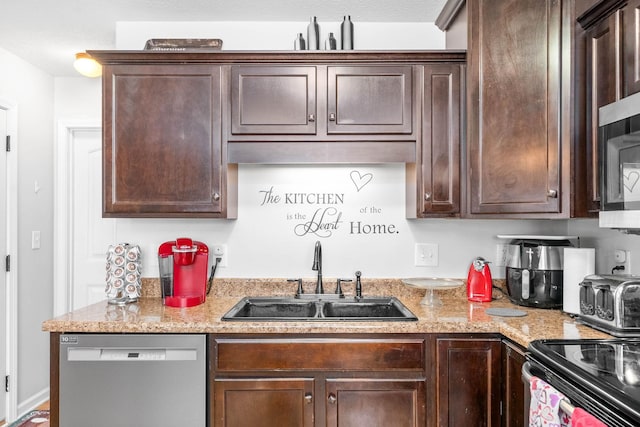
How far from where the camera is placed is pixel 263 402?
5.89 ft

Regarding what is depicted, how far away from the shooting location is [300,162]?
2213 mm

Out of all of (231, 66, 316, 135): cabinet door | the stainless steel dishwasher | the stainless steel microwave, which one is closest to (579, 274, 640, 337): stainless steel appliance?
the stainless steel microwave

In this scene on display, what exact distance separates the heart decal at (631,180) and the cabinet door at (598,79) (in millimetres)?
208

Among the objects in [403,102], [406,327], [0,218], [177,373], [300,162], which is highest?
[403,102]

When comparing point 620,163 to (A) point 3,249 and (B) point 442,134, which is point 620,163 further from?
(A) point 3,249

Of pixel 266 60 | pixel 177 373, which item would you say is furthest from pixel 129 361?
pixel 266 60

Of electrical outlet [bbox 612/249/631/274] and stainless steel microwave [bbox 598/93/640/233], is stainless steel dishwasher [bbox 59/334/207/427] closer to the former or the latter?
stainless steel microwave [bbox 598/93/640/233]

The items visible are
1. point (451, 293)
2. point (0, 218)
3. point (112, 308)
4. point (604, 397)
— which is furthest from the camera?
point (0, 218)

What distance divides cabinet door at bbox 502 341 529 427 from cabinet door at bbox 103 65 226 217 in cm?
147

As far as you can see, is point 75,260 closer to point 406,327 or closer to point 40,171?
point 40,171

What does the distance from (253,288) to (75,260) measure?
1.87 m

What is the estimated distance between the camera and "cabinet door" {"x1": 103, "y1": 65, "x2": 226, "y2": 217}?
216 cm

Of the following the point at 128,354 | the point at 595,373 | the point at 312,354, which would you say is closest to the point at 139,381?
the point at 128,354

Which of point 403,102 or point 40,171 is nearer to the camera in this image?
point 403,102
